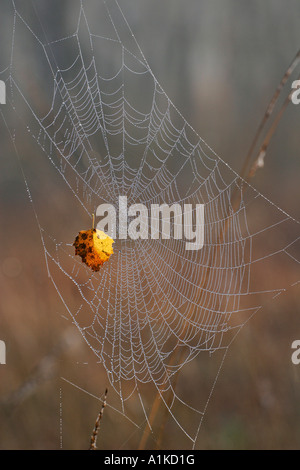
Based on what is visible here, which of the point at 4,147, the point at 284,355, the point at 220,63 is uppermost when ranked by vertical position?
the point at 220,63

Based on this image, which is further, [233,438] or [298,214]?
[298,214]

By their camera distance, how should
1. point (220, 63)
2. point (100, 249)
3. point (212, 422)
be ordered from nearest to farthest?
1. point (100, 249)
2. point (212, 422)
3. point (220, 63)

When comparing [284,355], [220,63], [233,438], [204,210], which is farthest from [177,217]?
[220,63]

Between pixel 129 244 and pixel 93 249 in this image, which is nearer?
pixel 93 249

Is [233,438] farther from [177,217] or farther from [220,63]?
[220,63]
